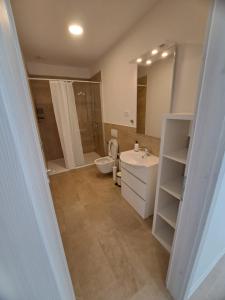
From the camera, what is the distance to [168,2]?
133cm

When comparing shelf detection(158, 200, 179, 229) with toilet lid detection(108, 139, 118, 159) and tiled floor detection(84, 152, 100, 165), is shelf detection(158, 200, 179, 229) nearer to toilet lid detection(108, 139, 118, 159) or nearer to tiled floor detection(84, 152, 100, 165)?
toilet lid detection(108, 139, 118, 159)

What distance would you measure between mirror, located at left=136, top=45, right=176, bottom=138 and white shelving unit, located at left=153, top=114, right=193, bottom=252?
0.44 m

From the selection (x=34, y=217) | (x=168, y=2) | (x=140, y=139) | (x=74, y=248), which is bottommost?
(x=74, y=248)

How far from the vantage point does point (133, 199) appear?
6.24 ft

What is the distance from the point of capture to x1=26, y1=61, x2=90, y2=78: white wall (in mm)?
3010

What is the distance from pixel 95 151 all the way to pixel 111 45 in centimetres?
262

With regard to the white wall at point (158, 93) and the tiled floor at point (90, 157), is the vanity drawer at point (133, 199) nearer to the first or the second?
the white wall at point (158, 93)

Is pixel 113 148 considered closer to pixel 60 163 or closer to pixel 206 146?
pixel 60 163

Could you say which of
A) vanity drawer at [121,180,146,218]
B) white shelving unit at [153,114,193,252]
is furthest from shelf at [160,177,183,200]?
vanity drawer at [121,180,146,218]

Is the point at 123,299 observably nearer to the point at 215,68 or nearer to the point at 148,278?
the point at 148,278

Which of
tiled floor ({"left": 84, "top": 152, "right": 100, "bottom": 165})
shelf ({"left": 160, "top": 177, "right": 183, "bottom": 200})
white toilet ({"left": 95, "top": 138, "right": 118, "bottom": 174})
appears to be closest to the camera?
shelf ({"left": 160, "top": 177, "right": 183, "bottom": 200})

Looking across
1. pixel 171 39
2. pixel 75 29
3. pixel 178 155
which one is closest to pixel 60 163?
pixel 75 29

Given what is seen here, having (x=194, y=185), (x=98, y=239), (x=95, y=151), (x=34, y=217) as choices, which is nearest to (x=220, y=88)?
(x=194, y=185)

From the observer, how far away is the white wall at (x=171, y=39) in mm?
1188
